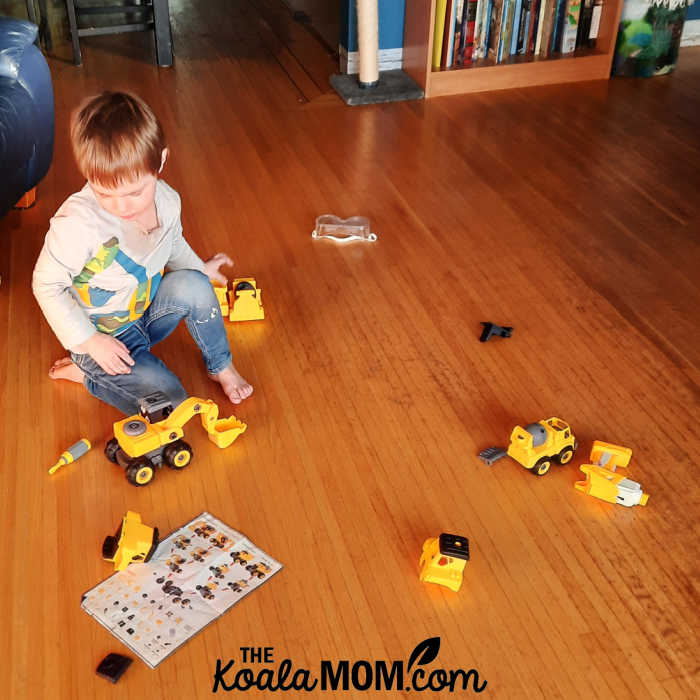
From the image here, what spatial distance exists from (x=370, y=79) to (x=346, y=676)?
2.52 m

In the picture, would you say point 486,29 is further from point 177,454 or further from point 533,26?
point 177,454

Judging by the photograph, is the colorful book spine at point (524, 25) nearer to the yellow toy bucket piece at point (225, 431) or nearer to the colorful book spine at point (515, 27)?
the colorful book spine at point (515, 27)

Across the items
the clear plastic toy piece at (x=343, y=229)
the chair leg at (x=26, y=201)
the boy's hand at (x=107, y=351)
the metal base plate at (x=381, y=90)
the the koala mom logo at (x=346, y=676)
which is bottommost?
the the koala mom logo at (x=346, y=676)

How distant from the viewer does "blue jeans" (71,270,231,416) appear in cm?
170

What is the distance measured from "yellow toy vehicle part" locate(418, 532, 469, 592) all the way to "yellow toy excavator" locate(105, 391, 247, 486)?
506mm

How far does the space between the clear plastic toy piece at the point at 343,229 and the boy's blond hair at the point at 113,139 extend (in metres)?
0.95

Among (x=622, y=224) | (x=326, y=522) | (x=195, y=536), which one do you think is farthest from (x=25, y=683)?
(x=622, y=224)

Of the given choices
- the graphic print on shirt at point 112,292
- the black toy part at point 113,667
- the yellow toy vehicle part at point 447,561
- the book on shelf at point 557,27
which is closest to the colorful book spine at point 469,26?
the book on shelf at point 557,27

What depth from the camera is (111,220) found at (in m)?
1.59

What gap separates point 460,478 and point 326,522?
288 mm

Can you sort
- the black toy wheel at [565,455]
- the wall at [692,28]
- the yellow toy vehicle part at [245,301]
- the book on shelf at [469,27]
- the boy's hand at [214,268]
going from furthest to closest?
the wall at [692,28]
the book on shelf at [469,27]
the yellow toy vehicle part at [245,301]
the boy's hand at [214,268]
the black toy wheel at [565,455]

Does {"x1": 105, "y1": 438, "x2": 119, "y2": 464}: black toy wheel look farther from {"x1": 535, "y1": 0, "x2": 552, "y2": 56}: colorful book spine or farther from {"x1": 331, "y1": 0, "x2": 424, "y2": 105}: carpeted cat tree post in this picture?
{"x1": 535, "y1": 0, "x2": 552, "y2": 56}: colorful book spine

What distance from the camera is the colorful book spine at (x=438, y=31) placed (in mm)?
3186

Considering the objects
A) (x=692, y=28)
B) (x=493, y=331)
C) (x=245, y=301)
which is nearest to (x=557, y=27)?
(x=692, y=28)
